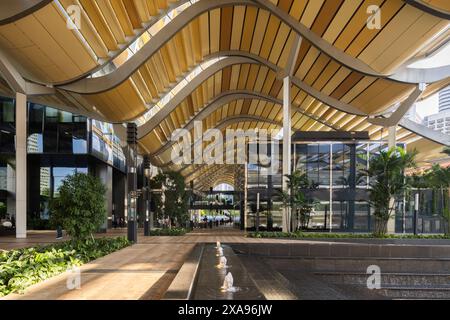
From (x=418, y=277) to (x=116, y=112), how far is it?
1897cm

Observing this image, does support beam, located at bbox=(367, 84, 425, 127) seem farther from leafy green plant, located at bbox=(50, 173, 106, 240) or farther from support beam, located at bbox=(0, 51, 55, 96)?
support beam, located at bbox=(0, 51, 55, 96)

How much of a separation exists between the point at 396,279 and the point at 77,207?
35.6 feet

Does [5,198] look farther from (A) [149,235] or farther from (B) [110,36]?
(B) [110,36]

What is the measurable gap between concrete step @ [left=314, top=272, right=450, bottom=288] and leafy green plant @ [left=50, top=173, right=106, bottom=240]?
24.8 ft

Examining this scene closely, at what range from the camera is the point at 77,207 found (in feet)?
42.7

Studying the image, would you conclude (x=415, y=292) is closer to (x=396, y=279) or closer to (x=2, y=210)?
(x=396, y=279)

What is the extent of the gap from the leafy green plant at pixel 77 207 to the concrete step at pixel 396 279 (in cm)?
756

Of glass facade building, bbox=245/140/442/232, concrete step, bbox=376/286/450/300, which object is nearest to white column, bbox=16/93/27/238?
glass facade building, bbox=245/140/442/232

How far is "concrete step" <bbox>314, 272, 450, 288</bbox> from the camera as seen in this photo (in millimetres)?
14672

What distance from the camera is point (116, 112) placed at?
2648 cm

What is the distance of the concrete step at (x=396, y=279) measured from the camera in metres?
14.7

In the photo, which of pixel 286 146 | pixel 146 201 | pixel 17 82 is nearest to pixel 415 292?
pixel 286 146

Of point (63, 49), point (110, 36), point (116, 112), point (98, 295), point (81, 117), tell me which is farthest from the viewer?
point (81, 117)
